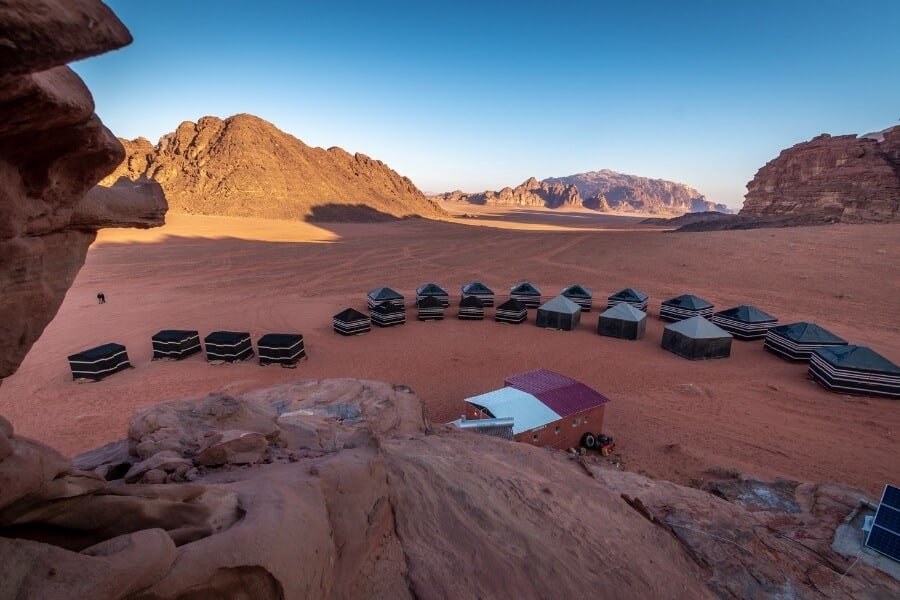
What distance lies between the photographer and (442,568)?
13.9ft

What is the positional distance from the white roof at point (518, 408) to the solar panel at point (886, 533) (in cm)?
520

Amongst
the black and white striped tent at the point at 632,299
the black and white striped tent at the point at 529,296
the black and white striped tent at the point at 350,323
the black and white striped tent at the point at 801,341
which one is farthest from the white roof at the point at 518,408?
the black and white striped tent at the point at 632,299

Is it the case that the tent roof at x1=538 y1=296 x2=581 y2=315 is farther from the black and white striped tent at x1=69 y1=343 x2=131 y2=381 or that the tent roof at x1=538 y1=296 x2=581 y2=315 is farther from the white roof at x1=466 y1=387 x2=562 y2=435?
the black and white striped tent at x1=69 y1=343 x2=131 y2=381

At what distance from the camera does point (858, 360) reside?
13.0m

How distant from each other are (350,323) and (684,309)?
15.0m

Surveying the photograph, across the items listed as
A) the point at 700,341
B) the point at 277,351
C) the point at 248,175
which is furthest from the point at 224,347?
the point at 248,175

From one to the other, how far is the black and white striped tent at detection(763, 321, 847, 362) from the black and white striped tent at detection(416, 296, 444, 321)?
13.1 meters

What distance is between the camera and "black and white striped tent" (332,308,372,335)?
17.4 metres

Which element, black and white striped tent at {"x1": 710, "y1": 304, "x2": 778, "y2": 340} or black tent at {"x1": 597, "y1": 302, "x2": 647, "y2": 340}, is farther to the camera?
black and white striped tent at {"x1": 710, "y1": 304, "x2": 778, "y2": 340}

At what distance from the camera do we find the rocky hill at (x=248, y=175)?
6075cm

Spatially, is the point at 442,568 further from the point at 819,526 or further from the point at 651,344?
the point at 651,344

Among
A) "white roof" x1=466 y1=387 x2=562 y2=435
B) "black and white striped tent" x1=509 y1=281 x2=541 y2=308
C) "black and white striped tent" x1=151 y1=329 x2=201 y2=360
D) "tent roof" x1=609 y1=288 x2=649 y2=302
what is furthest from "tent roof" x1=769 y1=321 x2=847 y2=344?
"black and white striped tent" x1=151 y1=329 x2=201 y2=360

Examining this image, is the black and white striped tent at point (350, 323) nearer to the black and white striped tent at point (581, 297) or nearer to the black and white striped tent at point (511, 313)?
the black and white striped tent at point (511, 313)

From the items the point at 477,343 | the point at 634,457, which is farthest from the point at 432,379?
the point at 634,457
